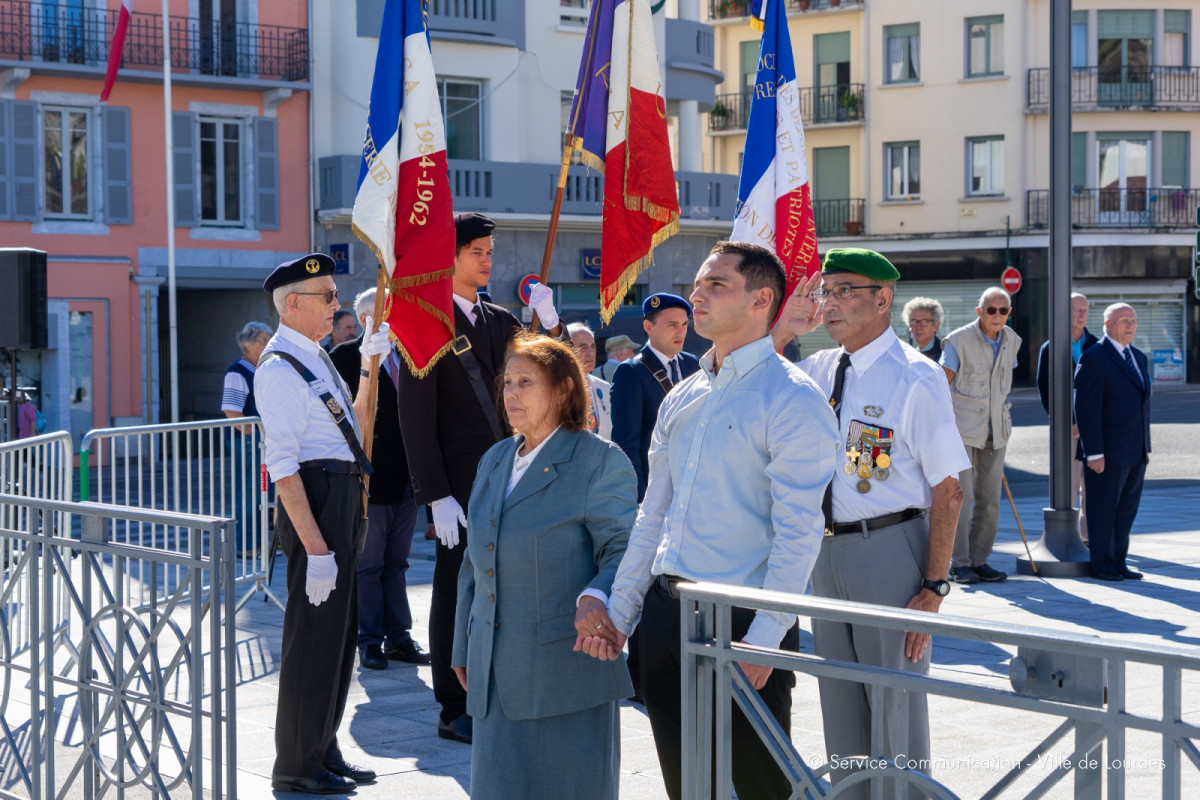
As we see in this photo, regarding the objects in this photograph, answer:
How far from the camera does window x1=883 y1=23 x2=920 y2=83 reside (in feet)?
139

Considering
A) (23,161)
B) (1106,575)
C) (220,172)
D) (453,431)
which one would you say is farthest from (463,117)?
(453,431)

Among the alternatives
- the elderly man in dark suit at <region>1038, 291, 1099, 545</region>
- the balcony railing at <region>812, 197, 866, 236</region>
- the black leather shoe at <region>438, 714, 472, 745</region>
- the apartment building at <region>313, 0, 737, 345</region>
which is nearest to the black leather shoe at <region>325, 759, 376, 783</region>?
the black leather shoe at <region>438, 714, 472, 745</region>

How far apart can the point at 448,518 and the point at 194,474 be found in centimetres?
356

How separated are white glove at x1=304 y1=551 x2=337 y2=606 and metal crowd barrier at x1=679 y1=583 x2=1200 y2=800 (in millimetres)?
2416

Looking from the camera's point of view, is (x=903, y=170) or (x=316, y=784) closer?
(x=316, y=784)

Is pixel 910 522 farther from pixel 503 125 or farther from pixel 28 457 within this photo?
pixel 503 125

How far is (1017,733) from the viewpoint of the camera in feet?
19.7

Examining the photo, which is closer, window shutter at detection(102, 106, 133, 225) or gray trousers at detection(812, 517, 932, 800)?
gray trousers at detection(812, 517, 932, 800)

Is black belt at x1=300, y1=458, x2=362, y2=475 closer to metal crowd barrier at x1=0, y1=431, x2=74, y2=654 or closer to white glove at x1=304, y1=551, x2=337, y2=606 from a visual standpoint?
white glove at x1=304, y1=551, x2=337, y2=606

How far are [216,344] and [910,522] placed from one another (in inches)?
1042

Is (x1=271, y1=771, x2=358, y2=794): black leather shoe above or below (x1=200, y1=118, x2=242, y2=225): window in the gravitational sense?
below

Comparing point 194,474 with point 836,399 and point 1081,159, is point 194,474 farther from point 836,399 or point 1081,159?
point 1081,159

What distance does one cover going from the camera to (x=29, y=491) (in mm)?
8359

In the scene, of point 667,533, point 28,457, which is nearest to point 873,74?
point 28,457
